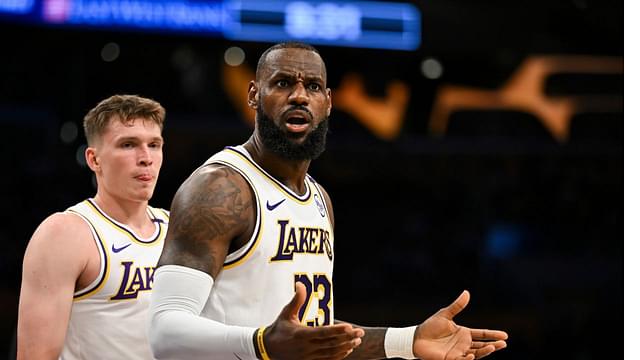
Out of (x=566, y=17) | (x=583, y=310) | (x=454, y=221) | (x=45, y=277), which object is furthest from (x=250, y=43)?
(x=45, y=277)

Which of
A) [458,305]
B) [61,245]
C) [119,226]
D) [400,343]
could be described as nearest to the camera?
[458,305]

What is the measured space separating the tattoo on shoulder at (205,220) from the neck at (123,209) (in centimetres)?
79

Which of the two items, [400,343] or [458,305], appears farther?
[400,343]

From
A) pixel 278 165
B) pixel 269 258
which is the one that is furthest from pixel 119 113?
pixel 269 258

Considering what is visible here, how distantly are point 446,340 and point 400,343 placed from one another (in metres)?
0.16

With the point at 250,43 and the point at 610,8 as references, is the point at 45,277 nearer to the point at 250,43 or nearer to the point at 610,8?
the point at 250,43

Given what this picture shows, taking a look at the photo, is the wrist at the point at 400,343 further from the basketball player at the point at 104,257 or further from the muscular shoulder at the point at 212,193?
the basketball player at the point at 104,257

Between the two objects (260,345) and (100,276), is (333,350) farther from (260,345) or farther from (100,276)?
(100,276)

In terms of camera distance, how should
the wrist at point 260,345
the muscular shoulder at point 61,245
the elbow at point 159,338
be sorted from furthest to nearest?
the muscular shoulder at point 61,245, the elbow at point 159,338, the wrist at point 260,345

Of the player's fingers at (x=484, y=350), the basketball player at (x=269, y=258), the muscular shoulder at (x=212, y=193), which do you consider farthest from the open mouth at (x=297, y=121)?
the player's fingers at (x=484, y=350)

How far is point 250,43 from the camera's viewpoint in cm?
903

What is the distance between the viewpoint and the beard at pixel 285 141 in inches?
118

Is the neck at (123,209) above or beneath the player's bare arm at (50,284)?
above

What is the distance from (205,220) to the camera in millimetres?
2684
